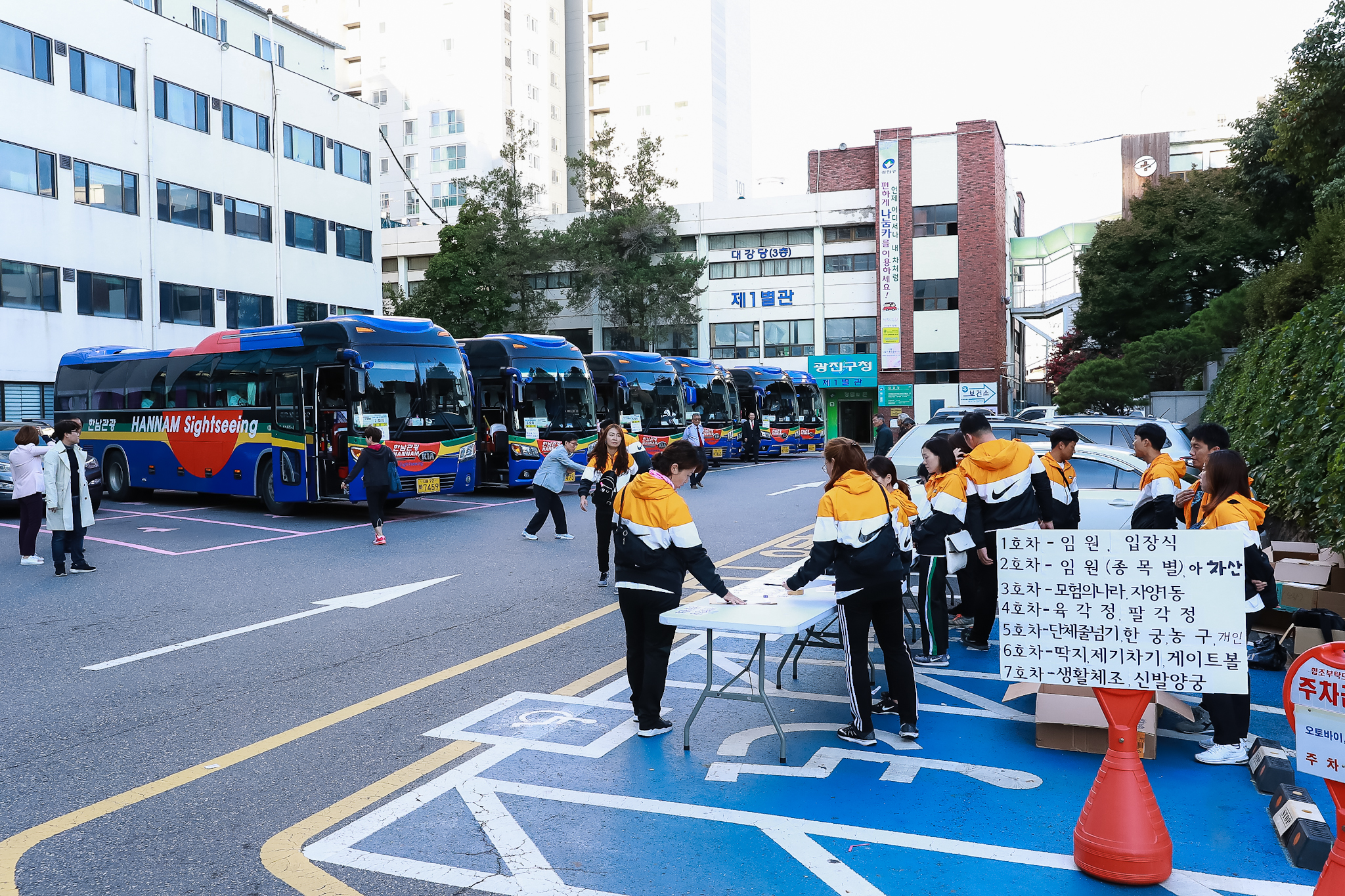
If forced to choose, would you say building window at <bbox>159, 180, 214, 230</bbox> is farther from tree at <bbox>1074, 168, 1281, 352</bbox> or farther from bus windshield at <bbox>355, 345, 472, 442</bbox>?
tree at <bbox>1074, 168, 1281, 352</bbox>

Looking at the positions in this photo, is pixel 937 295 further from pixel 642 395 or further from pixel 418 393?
pixel 418 393

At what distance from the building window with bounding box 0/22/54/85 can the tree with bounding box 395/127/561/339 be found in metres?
21.7

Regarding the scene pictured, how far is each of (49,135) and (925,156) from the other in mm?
37948

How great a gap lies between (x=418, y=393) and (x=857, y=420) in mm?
39389

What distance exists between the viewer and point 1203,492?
564 centimetres

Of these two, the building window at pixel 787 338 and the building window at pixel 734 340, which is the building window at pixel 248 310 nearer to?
the building window at pixel 734 340

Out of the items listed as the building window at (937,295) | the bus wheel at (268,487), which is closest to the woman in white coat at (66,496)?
the bus wheel at (268,487)

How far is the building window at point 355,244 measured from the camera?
121ft

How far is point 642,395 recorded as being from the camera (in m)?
28.1

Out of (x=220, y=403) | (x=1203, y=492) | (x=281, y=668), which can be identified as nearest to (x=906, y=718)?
(x=1203, y=492)

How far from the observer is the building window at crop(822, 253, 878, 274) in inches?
2009

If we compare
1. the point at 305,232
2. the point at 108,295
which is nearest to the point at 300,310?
the point at 305,232

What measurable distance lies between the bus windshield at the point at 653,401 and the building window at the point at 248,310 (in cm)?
1379

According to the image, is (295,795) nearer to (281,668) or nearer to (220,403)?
(281,668)
